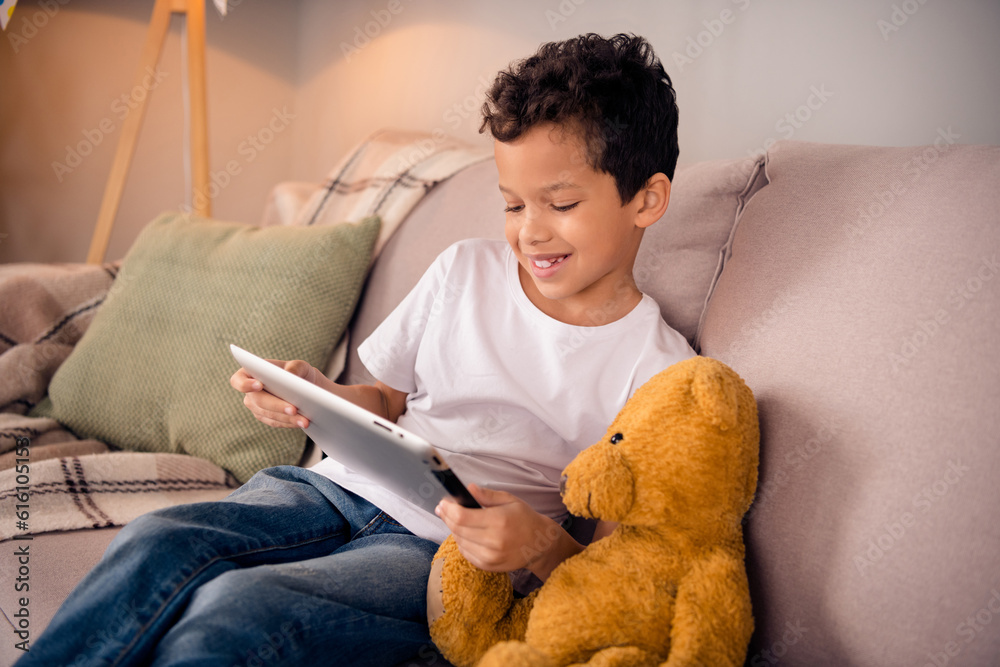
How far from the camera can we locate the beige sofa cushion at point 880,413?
2.00 feet

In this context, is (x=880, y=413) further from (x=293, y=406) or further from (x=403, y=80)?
(x=403, y=80)

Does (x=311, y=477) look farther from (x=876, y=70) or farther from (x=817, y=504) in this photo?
(x=876, y=70)

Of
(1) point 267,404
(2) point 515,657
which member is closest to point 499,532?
(2) point 515,657

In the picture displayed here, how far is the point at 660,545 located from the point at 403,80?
1713 mm

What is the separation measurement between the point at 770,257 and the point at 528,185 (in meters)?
0.32

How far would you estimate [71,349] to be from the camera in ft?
4.64

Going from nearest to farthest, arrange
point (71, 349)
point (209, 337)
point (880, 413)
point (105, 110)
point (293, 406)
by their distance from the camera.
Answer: point (880, 413)
point (293, 406)
point (209, 337)
point (71, 349)
point (105, 110)

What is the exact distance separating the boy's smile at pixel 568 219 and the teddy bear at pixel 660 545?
229 mm

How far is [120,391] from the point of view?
125cm

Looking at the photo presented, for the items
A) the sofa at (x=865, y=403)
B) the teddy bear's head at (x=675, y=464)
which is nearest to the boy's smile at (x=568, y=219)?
the sofa at (x=865, y=403)

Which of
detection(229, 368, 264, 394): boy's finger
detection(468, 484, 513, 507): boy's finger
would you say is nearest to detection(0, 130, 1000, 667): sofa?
detection(468, 484, 513, 507): boy's finger

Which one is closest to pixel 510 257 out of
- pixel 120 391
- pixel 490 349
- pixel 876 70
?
pixel 490 349

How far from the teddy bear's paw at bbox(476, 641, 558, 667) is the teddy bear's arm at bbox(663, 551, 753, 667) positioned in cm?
11

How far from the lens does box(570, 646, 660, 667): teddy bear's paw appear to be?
1.93 feet
